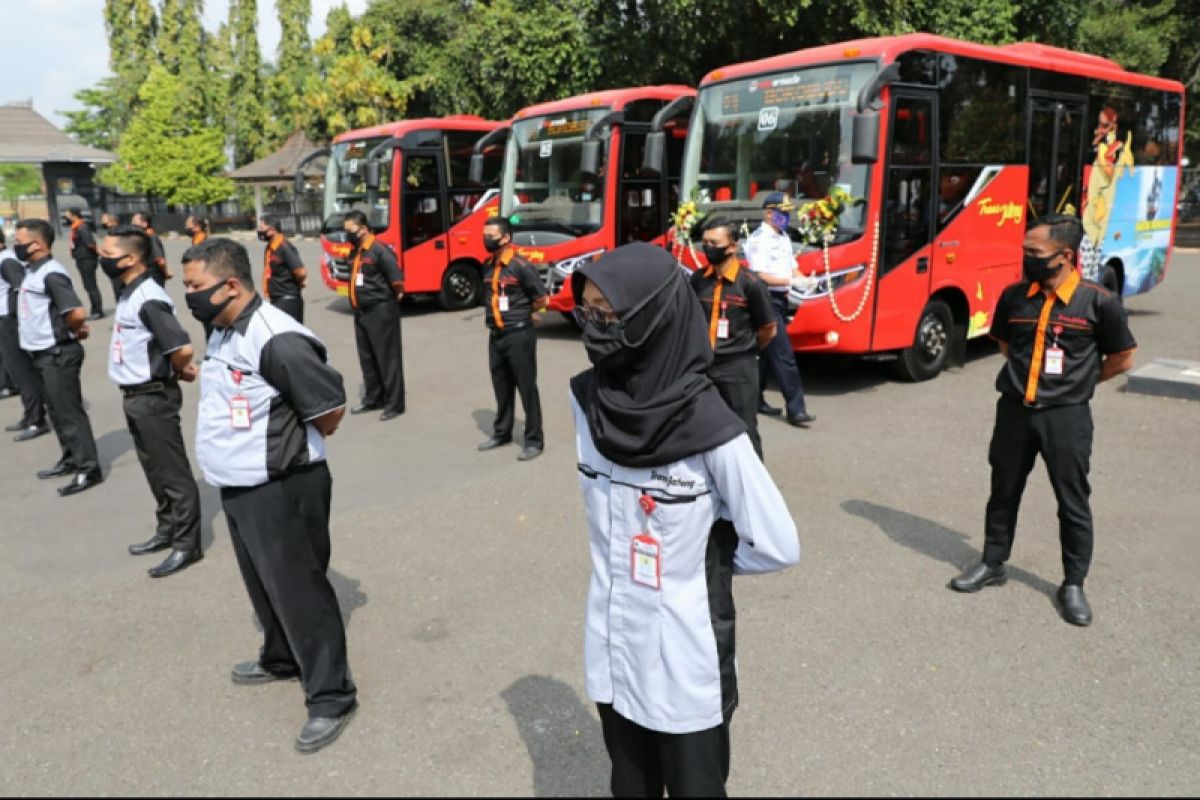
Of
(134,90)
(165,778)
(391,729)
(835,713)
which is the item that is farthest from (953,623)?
(134,90)

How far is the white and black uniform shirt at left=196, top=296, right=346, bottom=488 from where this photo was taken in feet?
11.9

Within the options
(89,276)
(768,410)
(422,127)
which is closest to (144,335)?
(768,410)

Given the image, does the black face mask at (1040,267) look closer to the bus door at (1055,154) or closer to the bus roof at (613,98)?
the bus door at (1055,154)

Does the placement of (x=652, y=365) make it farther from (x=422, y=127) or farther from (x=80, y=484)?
(x=422, y=127)

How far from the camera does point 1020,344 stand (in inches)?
181

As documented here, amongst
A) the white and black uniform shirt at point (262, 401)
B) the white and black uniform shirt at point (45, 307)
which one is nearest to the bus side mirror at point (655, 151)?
the white and black uniform shirt at point (45, 307)

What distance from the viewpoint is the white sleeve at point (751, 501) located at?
2.33m

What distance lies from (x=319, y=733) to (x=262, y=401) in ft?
4.22

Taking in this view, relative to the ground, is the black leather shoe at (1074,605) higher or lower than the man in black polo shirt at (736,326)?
lower

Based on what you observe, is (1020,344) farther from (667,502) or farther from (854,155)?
(854,155)

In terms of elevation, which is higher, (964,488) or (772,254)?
(772,254)

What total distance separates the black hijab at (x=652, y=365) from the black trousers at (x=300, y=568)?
1.80 metres

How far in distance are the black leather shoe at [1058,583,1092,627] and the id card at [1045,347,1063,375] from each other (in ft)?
3.41

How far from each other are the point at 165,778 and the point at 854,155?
6799mm
